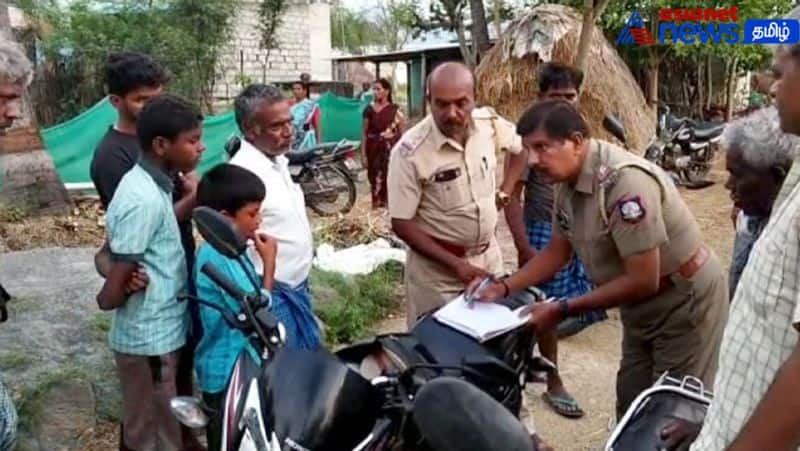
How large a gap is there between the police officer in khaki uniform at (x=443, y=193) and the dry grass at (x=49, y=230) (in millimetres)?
4476

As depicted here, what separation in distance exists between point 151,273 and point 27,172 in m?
5.50

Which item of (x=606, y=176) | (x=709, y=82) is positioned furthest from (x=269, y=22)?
(x=606, y=176)

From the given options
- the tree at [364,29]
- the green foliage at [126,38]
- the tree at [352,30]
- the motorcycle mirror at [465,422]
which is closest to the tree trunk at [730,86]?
the green foliage at [126,38]

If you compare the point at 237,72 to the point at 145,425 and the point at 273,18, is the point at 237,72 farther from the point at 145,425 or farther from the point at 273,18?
the point at 145,425

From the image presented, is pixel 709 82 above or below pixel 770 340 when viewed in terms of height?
above

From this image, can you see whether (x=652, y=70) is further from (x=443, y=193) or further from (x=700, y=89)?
(x=443, y=193)

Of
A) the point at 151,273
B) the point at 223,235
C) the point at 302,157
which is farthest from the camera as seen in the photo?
the point at 302,157

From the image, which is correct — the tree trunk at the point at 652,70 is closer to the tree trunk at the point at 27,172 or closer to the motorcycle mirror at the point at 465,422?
the tree trunk at the point at 27,172

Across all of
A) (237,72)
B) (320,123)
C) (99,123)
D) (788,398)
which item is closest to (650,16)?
(320,123)

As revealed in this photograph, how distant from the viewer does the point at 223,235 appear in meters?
1.58

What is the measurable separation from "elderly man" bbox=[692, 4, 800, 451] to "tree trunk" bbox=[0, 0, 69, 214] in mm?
7007

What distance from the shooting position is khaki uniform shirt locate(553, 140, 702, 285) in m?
2.18

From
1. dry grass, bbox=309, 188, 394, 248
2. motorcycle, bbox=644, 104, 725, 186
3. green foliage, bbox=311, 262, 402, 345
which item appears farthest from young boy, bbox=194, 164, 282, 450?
motorcycle, bbox=644, 104, 725, 186

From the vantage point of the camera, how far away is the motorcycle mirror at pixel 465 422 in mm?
1068
